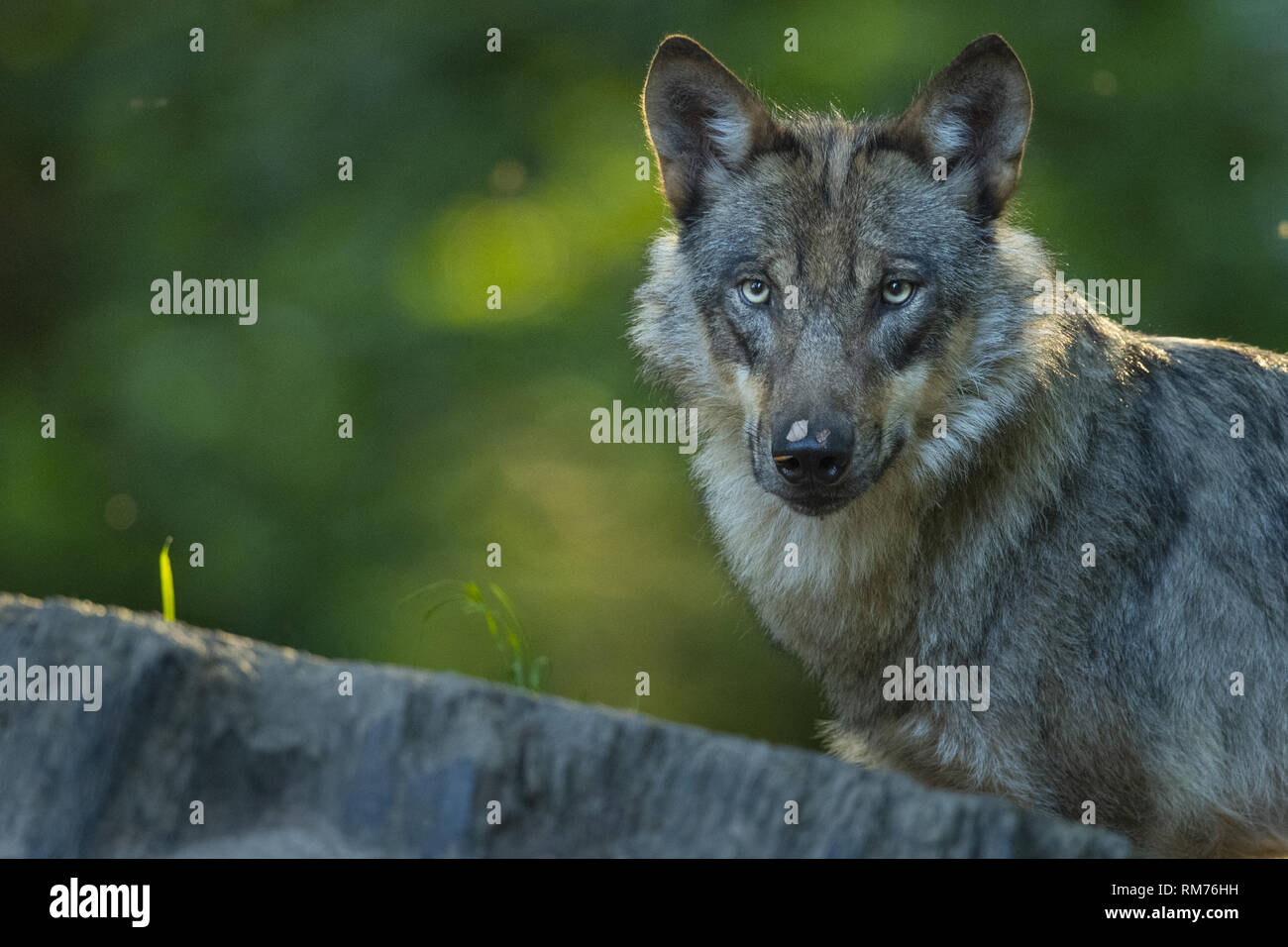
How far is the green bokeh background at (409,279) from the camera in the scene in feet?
31.5

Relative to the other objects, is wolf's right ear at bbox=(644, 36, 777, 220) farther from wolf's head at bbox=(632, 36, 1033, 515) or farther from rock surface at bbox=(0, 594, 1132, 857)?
rock surface at bbox=(0, 594, 1132, 857)

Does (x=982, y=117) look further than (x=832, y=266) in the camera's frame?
Yes

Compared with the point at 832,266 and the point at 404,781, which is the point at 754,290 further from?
the point at 404,781

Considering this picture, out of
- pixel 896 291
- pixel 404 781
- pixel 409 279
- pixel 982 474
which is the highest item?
pixel 409 279

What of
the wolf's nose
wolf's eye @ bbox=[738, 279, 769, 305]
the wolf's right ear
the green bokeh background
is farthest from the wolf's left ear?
the green bokeh background

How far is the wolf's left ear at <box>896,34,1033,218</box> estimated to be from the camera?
14.3 ft

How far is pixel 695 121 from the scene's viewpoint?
15.8 ft

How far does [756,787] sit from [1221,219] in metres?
7.97

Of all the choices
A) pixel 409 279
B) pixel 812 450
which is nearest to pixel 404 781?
pixel 812 450

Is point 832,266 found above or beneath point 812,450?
above

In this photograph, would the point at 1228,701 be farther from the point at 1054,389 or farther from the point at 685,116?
the point at 685,116

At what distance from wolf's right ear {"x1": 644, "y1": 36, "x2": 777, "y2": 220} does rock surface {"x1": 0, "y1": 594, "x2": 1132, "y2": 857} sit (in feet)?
9.12

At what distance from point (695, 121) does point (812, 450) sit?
1.62m

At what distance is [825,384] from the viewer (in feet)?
13.2
